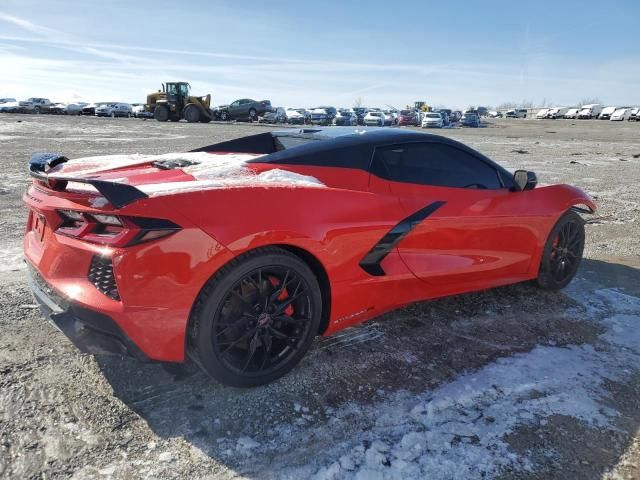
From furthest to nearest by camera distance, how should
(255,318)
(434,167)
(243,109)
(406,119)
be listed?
1. (406,119)
2. (243,109)
3. (434,167)
4. (255,318)

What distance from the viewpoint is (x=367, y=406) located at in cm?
254

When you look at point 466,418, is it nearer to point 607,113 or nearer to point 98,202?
point 98,202

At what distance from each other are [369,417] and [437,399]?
41 centimetres

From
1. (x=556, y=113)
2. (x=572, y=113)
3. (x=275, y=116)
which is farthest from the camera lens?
(x=556, y=113)

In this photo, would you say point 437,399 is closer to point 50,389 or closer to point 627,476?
point 627,476

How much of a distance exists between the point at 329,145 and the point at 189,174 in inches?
34.9

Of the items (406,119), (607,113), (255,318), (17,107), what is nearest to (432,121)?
(406,119)

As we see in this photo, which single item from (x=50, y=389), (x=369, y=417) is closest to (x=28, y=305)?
(x=50, y=389)

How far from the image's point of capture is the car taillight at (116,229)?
2238mm

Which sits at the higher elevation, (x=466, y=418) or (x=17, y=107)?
(x=17, y=107)

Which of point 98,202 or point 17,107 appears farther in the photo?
point 17,107

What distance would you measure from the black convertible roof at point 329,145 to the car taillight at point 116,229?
0.97 metres

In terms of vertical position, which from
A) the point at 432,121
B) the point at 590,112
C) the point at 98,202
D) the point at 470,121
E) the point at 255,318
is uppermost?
the point at 98,202

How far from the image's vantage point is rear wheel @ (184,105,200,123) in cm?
3403
